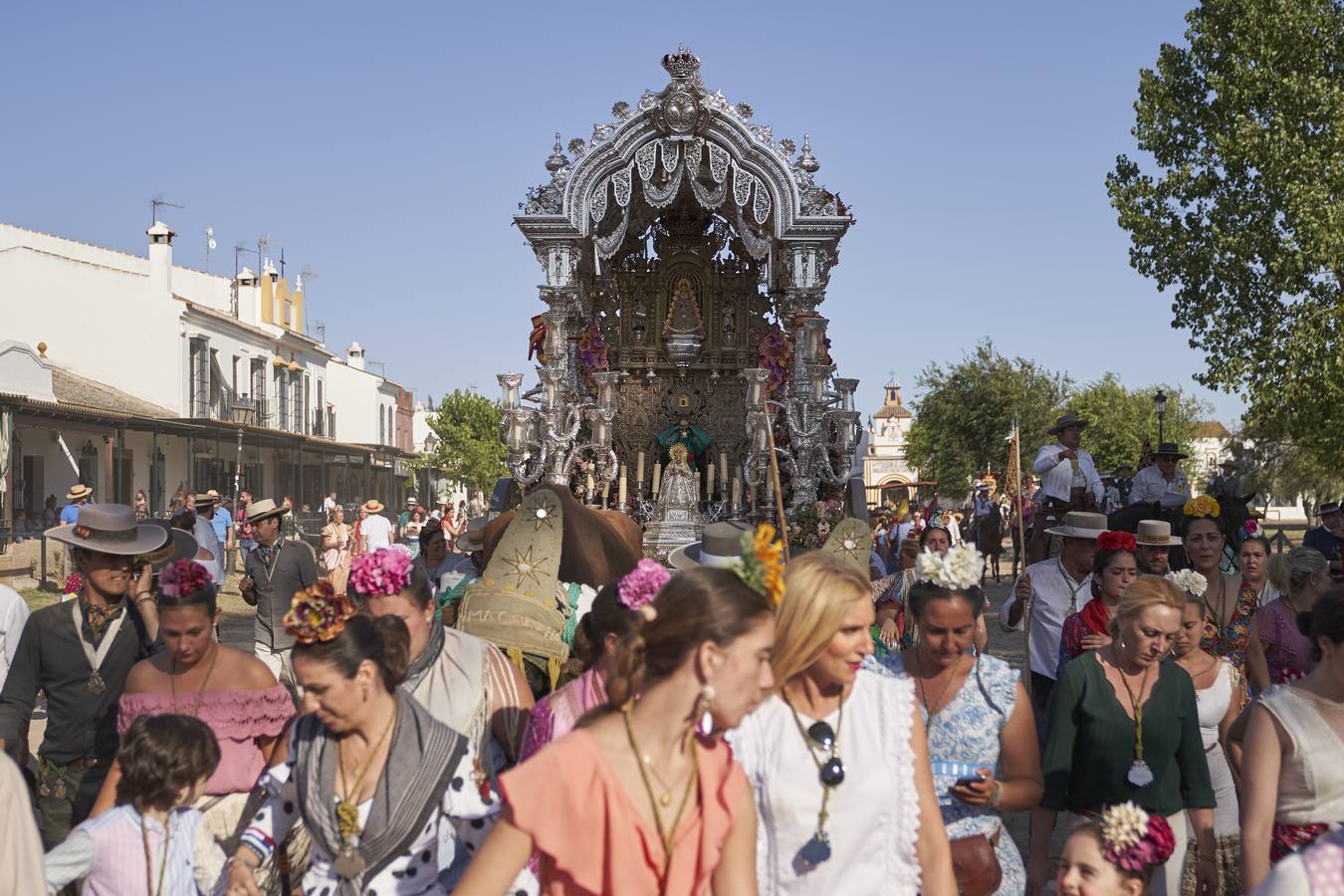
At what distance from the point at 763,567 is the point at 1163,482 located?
436 inches

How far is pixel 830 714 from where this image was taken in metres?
3.38

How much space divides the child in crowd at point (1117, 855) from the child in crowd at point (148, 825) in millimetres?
2626

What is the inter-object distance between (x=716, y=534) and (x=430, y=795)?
2511 millimetres

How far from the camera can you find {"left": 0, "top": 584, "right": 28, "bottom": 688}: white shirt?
565 cm

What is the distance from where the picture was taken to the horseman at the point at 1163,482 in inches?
494

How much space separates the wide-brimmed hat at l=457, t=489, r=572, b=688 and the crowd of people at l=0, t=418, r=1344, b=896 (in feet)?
0.07

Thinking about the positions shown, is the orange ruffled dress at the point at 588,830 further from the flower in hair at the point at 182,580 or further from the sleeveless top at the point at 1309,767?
the flower in hair at the point at 182,580

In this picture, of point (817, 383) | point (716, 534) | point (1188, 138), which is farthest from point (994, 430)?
point (716, 534)

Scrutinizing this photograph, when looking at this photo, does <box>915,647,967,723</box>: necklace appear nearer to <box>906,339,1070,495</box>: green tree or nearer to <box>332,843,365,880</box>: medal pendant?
<box>332,843,365,880</box>: medal pendant

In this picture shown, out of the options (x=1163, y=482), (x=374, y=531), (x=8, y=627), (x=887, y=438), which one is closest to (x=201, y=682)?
(x=8, y=627)

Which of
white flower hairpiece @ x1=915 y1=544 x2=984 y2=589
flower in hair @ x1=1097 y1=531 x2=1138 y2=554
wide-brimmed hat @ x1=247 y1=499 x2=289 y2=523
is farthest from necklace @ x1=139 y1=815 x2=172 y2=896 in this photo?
wide-brimmed hat @ x1=247 y1=499 x2=289 y2=523

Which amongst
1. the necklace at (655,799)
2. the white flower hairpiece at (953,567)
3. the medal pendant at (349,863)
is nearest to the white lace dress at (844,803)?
the necklace at (655,799)

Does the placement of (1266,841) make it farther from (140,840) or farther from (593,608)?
(140,840)

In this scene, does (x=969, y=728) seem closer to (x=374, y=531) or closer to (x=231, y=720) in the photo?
(x=231, y=720)
